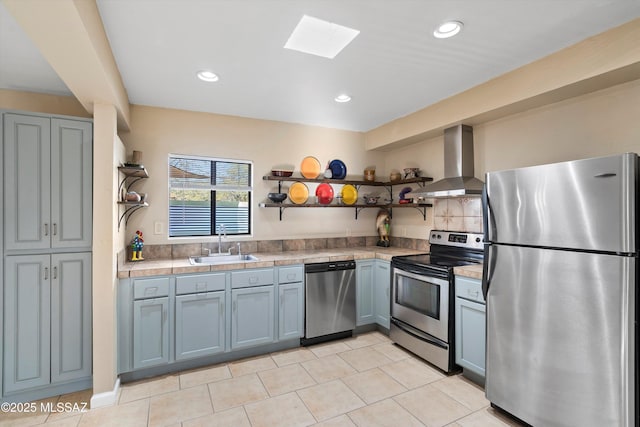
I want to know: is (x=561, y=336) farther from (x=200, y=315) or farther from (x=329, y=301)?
(x=200, y=315)

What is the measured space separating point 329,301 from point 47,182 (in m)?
2.65

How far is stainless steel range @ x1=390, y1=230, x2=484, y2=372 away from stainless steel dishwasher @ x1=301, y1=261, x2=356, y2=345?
1.53 feet

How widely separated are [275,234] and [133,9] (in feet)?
8.25

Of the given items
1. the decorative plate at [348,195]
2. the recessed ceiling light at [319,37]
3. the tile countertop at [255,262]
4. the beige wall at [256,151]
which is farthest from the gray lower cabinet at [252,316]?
the recessed ceiling light at [319,37]

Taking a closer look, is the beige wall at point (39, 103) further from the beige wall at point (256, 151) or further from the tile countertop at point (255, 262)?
the tile countertop at point (255, 262)

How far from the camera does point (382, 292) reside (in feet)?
11.5

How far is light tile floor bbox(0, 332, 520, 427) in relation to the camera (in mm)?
2088

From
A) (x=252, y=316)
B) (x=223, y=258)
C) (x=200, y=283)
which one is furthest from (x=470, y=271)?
(x=223, y=258)

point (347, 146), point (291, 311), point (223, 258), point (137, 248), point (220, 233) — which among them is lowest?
point (291, 311)

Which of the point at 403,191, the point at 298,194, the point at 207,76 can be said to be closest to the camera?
the point at 207,76

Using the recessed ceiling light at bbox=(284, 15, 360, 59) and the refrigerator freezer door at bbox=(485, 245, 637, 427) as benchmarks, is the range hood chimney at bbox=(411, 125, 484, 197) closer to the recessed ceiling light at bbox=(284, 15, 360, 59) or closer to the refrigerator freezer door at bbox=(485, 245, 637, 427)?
the refrigerator freezer door at bbox=(485, 245, 637, 427)

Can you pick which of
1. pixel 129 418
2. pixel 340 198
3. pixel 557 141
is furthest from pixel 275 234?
pixel 557 141

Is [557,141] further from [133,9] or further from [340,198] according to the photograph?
[133,9]

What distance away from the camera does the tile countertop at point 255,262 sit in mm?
2592
